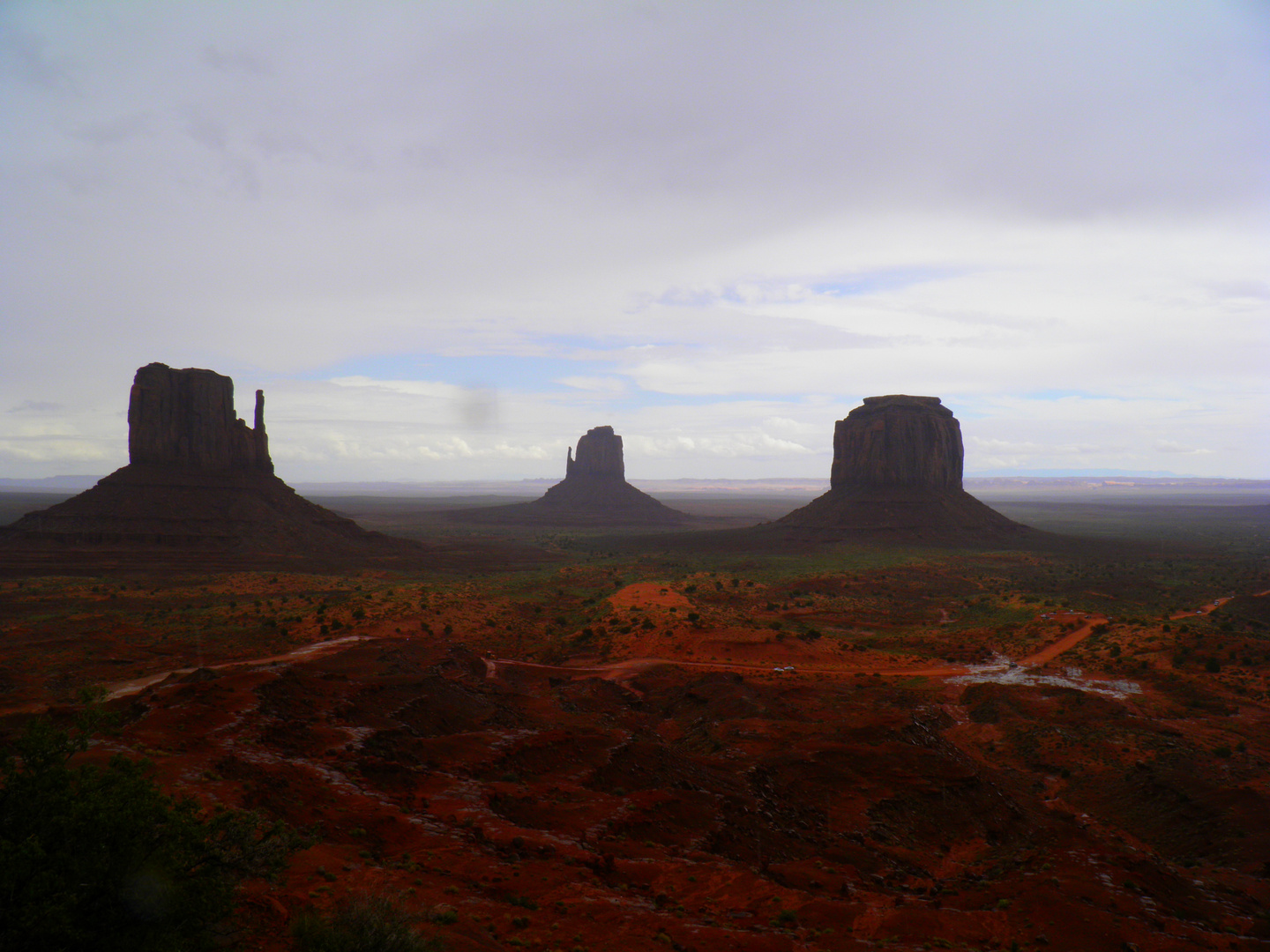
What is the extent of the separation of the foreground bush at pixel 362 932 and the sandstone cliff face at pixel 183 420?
77018mm

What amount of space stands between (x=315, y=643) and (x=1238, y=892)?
36981 mm

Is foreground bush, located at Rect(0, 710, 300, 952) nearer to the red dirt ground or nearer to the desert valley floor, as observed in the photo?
the desert valley floor

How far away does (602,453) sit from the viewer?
159500 millimetres

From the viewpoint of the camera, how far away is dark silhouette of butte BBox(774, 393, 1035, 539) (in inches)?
3511

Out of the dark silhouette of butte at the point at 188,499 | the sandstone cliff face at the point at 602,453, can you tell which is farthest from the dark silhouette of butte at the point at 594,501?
the dark silhouette of butte at the point at 188,499

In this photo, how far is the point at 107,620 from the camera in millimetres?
39188

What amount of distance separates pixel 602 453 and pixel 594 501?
44.3ft

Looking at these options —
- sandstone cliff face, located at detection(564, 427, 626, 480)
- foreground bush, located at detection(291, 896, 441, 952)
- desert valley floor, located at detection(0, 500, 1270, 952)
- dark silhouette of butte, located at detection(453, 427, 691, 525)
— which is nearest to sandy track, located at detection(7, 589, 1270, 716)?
desert valley floor, located at detection(0, 500, 1270, 952)

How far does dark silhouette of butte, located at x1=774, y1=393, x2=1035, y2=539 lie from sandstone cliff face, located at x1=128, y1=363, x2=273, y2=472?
241ft

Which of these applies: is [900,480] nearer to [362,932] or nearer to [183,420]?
[183,420]

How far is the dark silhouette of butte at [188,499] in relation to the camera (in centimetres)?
6612

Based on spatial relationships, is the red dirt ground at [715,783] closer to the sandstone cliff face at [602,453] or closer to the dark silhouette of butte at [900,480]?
the dark silhouette of butte at [900,480]

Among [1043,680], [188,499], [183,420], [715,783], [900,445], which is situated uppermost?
[183,420]

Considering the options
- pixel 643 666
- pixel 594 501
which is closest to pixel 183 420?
pixel 643 666
